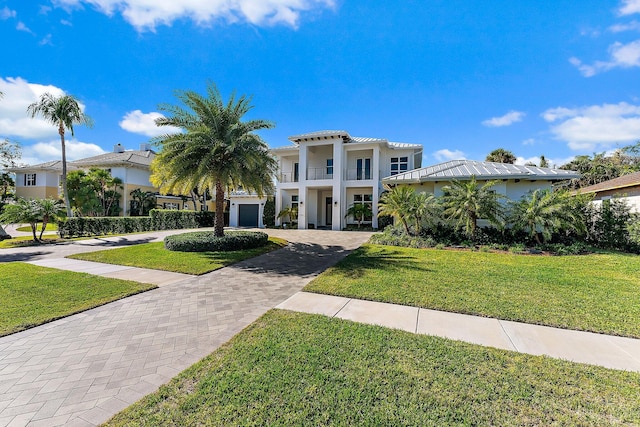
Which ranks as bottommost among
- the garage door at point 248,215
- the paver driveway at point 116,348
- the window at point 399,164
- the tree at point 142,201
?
the paver driveway at point 116,348

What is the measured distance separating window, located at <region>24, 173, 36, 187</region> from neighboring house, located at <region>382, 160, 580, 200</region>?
44483mm

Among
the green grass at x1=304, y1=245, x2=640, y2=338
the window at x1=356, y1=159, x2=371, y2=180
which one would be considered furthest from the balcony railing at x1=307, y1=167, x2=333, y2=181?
the green grass at x1=304, y1=245, x2=640, y2=338

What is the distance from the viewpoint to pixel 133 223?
20.6m

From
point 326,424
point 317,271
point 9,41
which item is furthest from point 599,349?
point 9,41

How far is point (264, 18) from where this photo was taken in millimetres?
10297

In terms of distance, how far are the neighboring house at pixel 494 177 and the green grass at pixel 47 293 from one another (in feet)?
46.1

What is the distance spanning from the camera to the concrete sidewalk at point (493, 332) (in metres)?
3.73

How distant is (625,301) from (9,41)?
2131 centimetres

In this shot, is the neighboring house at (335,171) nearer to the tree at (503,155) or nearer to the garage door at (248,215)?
the garage door at (248,215)

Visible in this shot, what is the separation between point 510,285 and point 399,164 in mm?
17651

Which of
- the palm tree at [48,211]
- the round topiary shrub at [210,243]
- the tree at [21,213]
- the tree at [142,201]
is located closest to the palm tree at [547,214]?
the round topiary shrub at [210,243]

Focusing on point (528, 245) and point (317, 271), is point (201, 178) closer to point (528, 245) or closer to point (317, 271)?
point (317, 271)

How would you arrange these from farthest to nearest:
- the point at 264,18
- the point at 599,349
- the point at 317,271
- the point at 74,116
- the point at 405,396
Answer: the point at 74,116 → the point at 264,18 → the point at 317,271 → the point at 599,349 → the point at 405,396

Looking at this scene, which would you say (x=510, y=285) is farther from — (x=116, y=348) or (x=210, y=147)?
(x=210, y=147)
